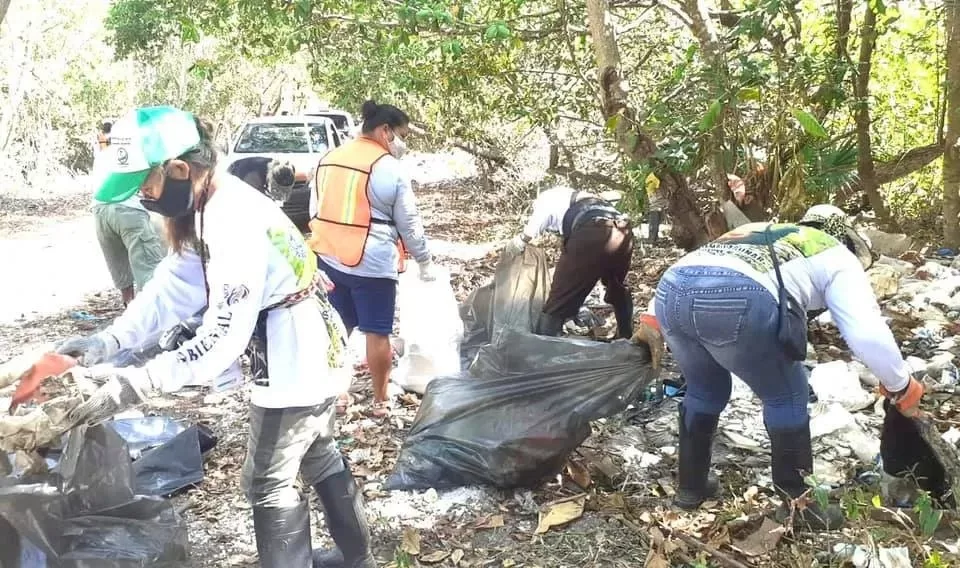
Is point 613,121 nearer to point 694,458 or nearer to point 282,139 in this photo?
point 694,458

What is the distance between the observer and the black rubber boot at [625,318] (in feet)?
13.9

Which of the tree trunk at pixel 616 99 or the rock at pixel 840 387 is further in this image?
the tree trunk at pixel 616 99

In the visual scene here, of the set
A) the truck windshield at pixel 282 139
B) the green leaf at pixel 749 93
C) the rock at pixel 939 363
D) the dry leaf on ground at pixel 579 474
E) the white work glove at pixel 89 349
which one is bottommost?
the dry leaf on ground at pixel 579 474

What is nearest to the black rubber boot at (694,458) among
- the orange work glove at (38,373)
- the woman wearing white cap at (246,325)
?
the woman wearing white cap at (246,325)

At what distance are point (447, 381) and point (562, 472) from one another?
554 millimetres

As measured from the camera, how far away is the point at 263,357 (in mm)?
2189

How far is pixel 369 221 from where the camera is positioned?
361cm

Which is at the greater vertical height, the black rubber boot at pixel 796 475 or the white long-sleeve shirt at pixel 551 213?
the white long-sleeve shirt at pixel 551 213

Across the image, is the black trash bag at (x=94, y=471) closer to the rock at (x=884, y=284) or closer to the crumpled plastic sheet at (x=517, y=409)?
the crumpled plastic sheet at (x=517, y=409)

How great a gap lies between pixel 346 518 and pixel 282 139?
24.3ft

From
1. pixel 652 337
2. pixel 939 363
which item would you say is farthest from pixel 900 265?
pixel 652 337

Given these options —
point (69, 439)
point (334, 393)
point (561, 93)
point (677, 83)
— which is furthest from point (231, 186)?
point (561, 93)

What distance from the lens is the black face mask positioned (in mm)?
2012

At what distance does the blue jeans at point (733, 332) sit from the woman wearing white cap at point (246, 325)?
993 millimetres
